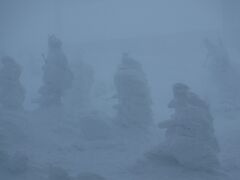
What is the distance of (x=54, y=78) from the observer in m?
37.0

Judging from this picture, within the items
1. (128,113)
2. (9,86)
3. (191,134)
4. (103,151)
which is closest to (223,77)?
(128,113)

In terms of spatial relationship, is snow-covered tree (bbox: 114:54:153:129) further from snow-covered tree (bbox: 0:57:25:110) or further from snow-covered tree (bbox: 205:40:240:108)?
snow-covered tree (bbox: 205:40:240:108)

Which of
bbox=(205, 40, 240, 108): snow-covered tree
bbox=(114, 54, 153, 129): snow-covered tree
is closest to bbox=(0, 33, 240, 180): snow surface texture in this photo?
bbox=(114, 54, 153, 129): snow-covered tree

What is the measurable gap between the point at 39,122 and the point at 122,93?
7.82m

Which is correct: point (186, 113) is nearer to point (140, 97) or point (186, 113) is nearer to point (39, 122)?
point (140, 97)

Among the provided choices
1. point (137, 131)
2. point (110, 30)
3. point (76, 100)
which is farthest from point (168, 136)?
point (110, 30)

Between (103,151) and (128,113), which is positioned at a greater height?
(128,113)

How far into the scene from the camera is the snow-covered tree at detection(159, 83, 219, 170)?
70.9 feet

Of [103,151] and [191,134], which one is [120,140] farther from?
[191,134]

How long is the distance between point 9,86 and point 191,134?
22006 millimetres

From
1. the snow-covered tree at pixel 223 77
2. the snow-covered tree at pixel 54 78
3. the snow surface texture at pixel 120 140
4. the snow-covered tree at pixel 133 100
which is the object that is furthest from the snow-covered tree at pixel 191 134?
the snow-covered tree at pixel 223 77

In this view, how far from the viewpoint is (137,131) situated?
32438 mm

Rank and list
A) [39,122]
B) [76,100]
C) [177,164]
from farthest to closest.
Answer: [76,100] → [39,122] → [177,164]

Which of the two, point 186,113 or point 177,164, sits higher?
point 186,113
